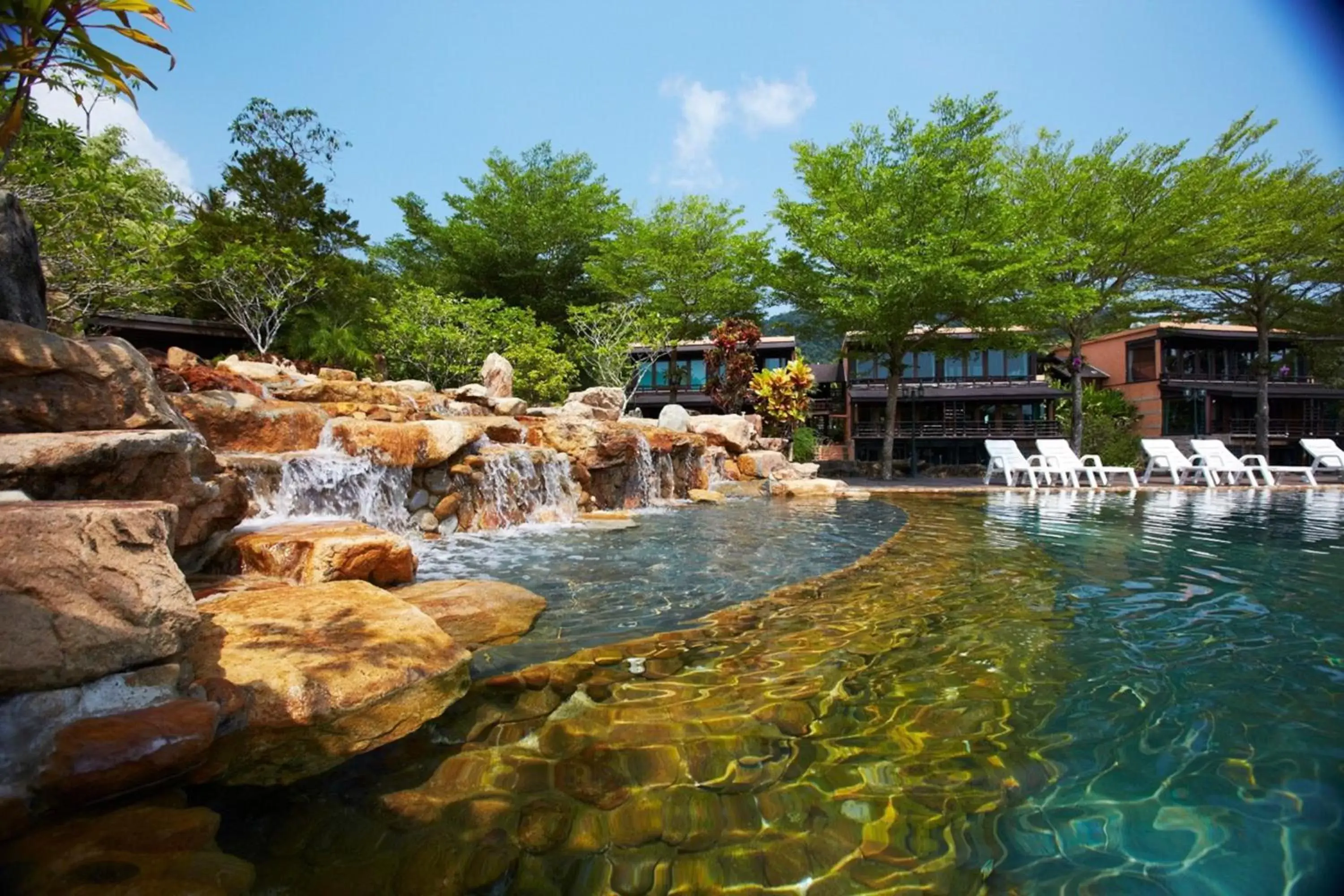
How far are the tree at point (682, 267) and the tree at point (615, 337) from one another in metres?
2.23

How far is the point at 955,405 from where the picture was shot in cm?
2989

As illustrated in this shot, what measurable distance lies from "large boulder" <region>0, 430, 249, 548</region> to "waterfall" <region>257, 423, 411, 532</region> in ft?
6.30

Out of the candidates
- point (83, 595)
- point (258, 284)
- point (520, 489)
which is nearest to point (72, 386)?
point (83, 595)

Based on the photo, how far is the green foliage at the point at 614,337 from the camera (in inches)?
961

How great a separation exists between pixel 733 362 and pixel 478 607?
71.3 ft

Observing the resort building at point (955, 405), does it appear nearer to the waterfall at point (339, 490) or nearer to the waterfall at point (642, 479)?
the waterfall at point (642, 479)

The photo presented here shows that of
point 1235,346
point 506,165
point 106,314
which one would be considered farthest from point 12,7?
point 1235,346

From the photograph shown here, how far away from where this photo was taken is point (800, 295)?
20859mm

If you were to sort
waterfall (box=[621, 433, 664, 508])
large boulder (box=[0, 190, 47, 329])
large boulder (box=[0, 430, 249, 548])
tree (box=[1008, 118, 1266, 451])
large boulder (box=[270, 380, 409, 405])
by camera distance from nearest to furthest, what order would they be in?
1. large boulder (box=[0, 430, 249, 548])
2. large boulder (box=[0, 190, 47, 329])
3. large boulder (box=[270, 380, 409, 405])
4. waterfall (box=[621, 433, 664, 508])
5. tree (box=[1008, 118, 1266, 451])

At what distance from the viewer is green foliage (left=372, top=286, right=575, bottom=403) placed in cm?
2041

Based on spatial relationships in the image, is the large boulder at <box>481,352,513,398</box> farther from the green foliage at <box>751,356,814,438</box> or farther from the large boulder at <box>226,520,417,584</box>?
the large boulder at <box>226,520,417,584</box>

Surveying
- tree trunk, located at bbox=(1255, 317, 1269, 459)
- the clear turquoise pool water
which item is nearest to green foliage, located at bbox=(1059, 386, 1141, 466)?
tree trunk, located at bbox=(1255, 317, 1269, 459)

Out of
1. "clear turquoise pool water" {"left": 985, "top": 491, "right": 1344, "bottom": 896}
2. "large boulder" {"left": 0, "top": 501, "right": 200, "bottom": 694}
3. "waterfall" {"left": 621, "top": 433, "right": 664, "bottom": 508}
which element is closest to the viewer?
"clear turquoise pool water" {"left": 985, "top": 491, "right": 1344, "bottom": 896}

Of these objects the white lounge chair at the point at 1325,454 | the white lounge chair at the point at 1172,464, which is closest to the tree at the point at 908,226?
the white lounge chair at the point at 1172,464
